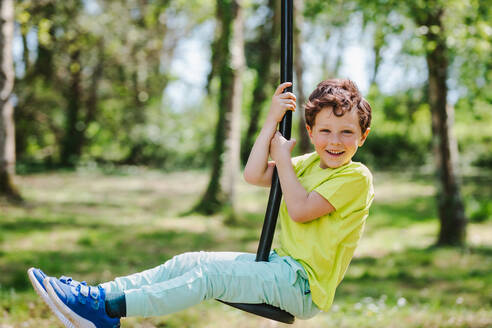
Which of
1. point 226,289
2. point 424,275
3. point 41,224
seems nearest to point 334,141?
point 226,289

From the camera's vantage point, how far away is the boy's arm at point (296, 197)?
2293mm

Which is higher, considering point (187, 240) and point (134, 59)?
point (134, 59)

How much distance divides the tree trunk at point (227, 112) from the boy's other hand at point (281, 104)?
757 cm

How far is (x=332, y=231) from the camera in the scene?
7.66 feet

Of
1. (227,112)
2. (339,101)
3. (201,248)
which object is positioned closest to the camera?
(339,101)

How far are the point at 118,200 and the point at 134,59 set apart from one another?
7.86m

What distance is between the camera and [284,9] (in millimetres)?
2496

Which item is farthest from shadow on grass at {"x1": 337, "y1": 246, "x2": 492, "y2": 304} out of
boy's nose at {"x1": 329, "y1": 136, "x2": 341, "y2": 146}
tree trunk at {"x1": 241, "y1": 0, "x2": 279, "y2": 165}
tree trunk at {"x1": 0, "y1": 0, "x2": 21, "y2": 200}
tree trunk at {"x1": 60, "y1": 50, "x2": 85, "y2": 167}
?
tree trunk at {"x1": 60, "y1": 50, "x2": 85, "y2": 167}

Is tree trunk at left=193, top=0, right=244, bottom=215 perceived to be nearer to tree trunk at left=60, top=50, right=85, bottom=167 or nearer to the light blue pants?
the light blue pants

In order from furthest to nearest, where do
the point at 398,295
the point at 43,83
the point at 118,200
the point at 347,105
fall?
the point at 43,83 < the point at 118,200 < the point at 398,295 < the point at 347,105

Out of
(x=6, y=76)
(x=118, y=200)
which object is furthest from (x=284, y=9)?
(x=118, y=200)

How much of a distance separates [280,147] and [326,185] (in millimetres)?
A: 284

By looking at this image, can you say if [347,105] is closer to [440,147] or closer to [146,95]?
[440,147]

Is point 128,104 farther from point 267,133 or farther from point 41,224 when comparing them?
point 267,133
